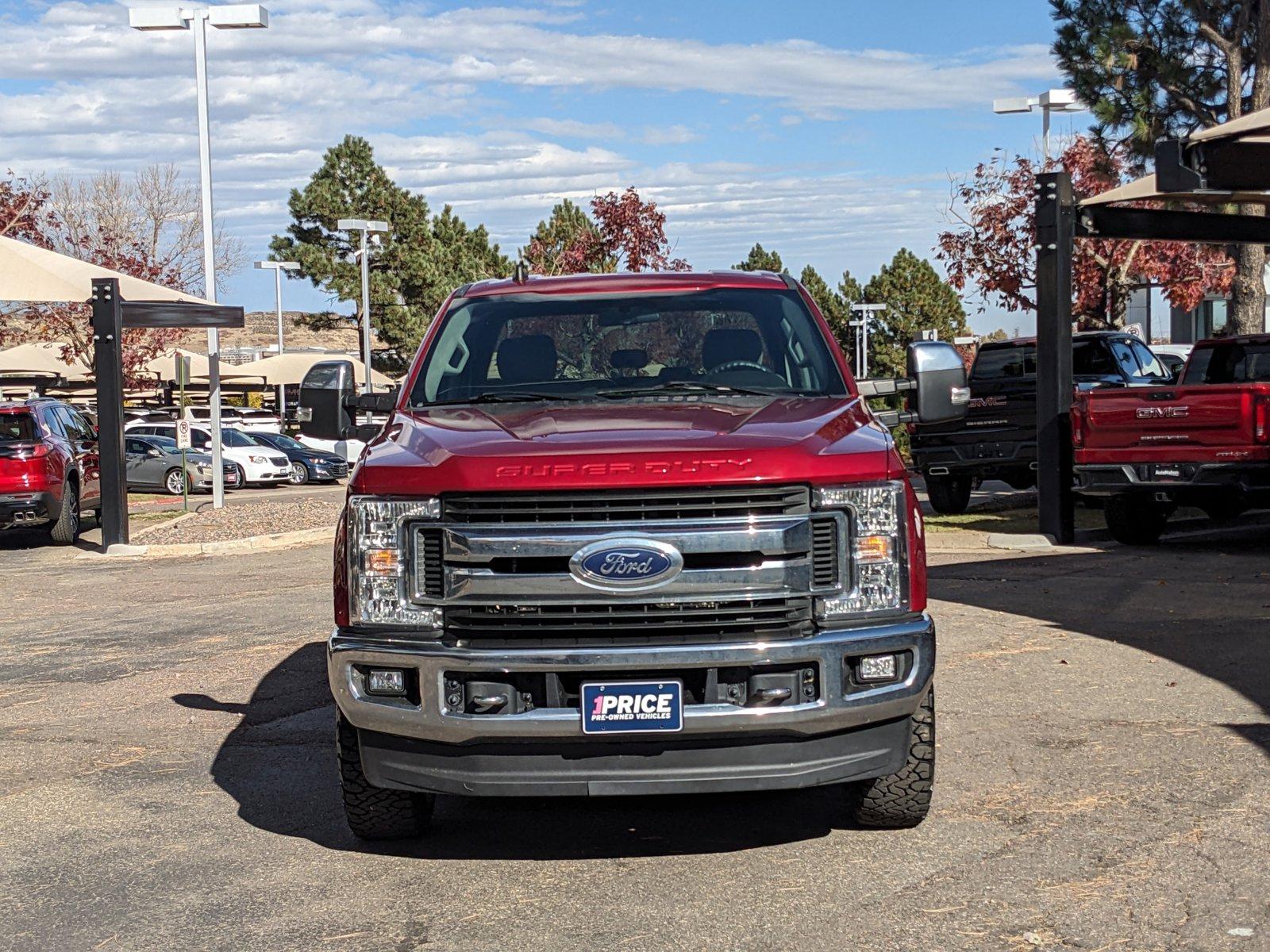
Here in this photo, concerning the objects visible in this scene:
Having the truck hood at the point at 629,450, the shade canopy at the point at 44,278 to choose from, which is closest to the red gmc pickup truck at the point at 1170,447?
the truck hood at the point at 629,450

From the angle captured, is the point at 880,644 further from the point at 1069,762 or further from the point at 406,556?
the point at 1069,762

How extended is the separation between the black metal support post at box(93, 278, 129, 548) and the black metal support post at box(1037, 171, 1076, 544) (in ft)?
33.0

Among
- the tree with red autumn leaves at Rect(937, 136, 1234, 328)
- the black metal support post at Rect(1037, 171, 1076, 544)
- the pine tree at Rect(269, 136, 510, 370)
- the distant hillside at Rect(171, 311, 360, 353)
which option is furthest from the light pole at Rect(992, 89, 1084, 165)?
the distant hillside at Rect(171, 311, 360, 353)

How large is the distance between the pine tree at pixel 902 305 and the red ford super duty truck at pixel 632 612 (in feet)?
219

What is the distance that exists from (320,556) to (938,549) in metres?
6.43

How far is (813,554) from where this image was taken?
16.8ft

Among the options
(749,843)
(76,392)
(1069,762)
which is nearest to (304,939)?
(749,843)

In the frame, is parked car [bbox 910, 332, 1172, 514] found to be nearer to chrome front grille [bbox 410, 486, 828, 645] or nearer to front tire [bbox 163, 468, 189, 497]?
chrome front grille [bbox 410, 486, 828, 645]

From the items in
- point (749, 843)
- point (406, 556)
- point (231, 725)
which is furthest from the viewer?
point (231, 725)

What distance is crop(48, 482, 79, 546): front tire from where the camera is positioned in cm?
1948

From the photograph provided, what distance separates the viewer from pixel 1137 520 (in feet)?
50.1

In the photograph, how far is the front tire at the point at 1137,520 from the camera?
1521cm

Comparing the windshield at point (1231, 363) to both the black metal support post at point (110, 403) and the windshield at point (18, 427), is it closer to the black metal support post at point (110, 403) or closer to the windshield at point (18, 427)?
the black metal support post at point (110, 403)

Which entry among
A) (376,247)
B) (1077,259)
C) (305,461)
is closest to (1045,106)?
(1077,259)
